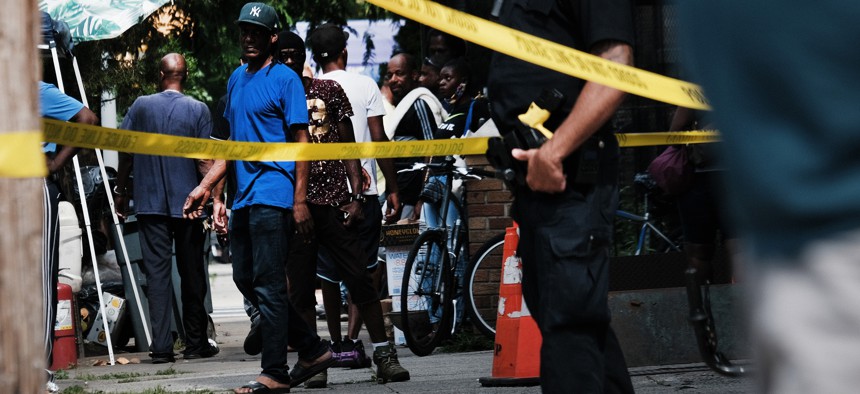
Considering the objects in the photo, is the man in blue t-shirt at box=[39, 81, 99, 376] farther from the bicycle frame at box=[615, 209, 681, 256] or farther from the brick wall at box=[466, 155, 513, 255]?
the bicycle frame at box=[615, 209, 681, 256]

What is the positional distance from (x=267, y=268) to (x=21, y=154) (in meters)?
3.85

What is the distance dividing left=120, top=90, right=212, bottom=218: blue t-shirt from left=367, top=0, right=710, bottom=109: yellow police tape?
18.4ft

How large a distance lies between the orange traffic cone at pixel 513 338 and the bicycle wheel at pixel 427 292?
93.0 inches

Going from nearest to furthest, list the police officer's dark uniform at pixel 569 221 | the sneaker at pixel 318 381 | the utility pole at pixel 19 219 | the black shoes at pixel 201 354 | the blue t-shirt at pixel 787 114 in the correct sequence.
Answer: the blue t-shirt at pixel 787 114 → the utility pole at pixel 19 219 → the police officer's dark uniform at pixel 569 221 → the sneaker at pixel 318 381 → the black shoes at pixel 201 354

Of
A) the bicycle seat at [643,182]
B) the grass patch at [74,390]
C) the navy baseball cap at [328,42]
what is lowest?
the grass patch at [74,390]

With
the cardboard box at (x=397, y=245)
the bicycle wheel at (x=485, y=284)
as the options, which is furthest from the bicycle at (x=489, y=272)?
the cardboard box at (x=397, y=245)

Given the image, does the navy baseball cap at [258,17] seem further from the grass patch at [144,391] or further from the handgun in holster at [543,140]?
the handgun in holster at [543,140]

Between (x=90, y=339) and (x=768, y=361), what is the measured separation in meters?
9.23

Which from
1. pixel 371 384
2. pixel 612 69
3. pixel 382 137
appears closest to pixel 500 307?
pixel 371 384

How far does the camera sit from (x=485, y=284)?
951 cm

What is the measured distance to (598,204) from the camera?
4.16 m

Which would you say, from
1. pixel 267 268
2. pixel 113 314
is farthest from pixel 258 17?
pixel 113 314

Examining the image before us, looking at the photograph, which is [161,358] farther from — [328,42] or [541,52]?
[541,52]

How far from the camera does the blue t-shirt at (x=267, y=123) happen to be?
670 cm
